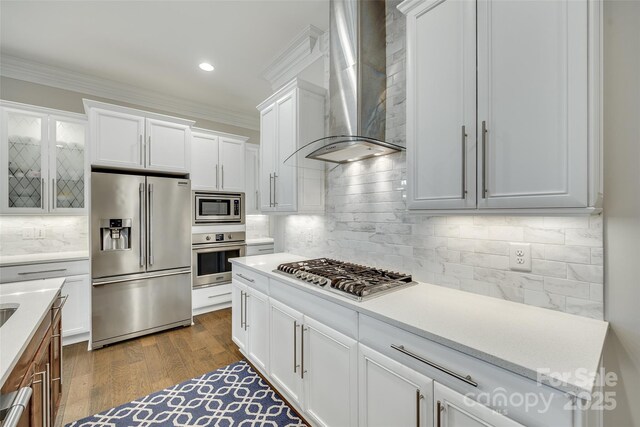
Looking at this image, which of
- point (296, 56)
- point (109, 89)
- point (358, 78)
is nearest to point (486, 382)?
point (358, 78)

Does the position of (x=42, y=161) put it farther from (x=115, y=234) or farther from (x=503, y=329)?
(x=503, y=329)

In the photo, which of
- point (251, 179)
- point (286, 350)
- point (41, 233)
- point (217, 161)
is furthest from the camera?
point (251, 179)

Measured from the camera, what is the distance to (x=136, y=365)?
8.13ft

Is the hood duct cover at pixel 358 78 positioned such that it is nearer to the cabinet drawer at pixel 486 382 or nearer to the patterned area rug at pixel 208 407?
the cabinet drawer at pixel 486 382

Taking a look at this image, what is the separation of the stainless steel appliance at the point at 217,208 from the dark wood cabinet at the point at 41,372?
1.96 m

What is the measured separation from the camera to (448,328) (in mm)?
1084

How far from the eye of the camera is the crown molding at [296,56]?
260 cm

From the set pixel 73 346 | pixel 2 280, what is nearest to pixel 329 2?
pixel 2 280

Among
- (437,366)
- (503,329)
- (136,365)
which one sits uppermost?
(503,329)

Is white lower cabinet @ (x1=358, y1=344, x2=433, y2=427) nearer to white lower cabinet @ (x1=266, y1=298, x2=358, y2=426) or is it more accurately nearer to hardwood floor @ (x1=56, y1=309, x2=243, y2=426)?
white lower cabinet @ (x1=266, y1=298, x2=358, y2=426)

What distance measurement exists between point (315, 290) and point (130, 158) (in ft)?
8.63

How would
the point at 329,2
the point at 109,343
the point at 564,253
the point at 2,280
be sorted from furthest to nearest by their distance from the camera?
1. the point at 109,343
2. the point at 2,280
3. the point at 329,2
4. the point at 564,253

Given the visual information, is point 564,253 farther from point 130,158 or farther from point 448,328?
point 130,158

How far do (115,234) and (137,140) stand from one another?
1027 mm
